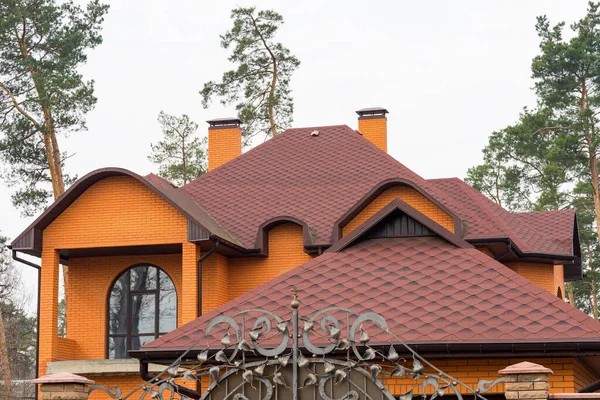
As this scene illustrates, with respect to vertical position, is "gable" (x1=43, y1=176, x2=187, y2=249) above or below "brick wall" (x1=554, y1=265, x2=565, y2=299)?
above

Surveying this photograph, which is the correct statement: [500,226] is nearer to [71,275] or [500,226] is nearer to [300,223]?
[300,223]

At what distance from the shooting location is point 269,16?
1236 inches

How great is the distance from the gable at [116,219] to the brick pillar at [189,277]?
9.2 inches

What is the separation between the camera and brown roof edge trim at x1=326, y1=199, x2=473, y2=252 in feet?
42.0

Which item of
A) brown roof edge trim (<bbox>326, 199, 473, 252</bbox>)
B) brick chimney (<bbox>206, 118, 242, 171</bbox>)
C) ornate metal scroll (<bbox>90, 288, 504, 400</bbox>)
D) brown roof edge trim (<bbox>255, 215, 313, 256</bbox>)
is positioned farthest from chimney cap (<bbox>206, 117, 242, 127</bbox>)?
ornate metal scroll (<bbox>90, 288, 504, 400</bbox>)

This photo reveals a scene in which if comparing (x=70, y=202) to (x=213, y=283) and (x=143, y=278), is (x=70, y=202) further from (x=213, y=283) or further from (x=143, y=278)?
(x=213, y=283)

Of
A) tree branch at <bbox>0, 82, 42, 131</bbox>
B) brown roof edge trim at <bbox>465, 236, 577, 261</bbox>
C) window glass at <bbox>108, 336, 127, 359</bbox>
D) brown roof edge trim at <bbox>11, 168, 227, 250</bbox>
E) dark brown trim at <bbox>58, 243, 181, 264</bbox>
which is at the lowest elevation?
window glass at <bbox>108, 336, 127, 359</bbox>

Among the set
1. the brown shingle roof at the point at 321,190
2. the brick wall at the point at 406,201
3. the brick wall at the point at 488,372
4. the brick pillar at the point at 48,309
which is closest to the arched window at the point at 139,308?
the brick pillar at the point at 48,309

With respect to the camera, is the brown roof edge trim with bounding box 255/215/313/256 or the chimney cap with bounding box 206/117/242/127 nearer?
the brown roof edge trim with bounding box 255/215/313/256

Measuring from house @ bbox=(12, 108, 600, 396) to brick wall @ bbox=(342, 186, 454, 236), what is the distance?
0.07ft

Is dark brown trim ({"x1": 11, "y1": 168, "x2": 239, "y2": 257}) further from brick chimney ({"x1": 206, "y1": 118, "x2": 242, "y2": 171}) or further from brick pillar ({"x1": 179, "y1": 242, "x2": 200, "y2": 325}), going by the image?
brick chimney ({"x1": 206, "y1": 118, "x2": 242, "y2": 171})

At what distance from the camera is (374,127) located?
781 inches

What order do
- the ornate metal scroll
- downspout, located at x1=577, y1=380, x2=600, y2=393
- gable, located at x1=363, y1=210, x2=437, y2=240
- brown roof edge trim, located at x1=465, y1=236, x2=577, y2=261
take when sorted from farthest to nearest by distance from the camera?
brown roof edge trim, located at x1=465, y1=236, x2=577, y2=261 < gable, located at x1=363, y1=210, x2=437, y2=240 < downspout, located at x1=577, y1=380, x2=600, y2=393 < the ornate metal scroll

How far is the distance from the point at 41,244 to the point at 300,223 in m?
4.02
